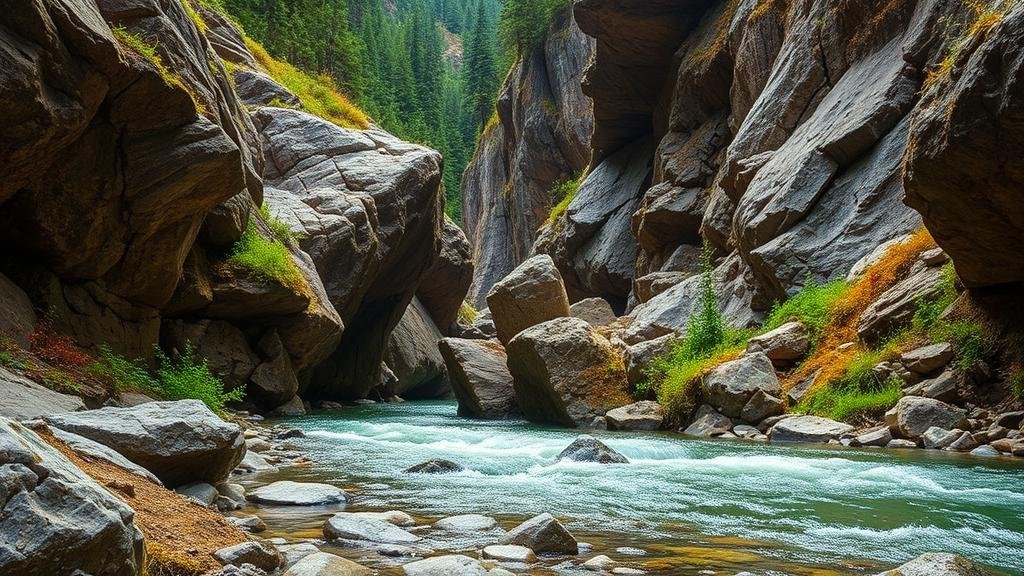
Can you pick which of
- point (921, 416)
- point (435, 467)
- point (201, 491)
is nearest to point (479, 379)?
point (435, 467)

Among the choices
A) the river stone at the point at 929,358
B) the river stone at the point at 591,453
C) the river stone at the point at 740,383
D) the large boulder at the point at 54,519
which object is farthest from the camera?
the river stone at the point at 740,383

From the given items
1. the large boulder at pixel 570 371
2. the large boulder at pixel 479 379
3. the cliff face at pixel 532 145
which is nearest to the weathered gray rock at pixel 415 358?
the large boulder at pixel 479 379

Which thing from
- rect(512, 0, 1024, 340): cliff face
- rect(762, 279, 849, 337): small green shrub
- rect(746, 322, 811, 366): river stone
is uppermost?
rect(512, 0, 1024, 340): cliff face

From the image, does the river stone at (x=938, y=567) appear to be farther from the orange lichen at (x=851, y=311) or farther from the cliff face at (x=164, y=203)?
the orange lichen at (x=851, y=311)

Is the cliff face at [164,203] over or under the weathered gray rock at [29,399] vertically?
over

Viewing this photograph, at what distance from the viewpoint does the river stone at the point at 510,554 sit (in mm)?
5062

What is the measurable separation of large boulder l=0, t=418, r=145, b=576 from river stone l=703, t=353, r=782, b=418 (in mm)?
12516

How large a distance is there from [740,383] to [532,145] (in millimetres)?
40760

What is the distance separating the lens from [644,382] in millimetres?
17609

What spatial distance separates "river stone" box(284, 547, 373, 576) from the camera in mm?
4188

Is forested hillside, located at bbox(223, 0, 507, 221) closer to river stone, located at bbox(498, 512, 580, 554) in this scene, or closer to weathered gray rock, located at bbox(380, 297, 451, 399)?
weathered gray rock, located at bbox(380, 297, 451, 399)

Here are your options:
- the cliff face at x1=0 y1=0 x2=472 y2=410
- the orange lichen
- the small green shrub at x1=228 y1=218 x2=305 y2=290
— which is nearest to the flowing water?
the orange lichen

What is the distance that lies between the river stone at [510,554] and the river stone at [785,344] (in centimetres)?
1122

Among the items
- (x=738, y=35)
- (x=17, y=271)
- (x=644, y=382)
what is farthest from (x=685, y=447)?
(x=738, y=35)
